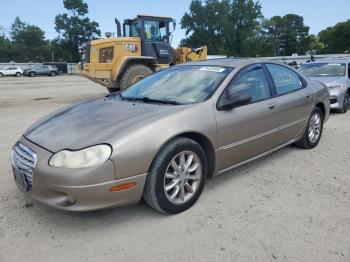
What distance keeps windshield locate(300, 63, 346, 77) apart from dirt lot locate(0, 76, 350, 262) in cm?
563

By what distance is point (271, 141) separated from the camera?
14.4 feet

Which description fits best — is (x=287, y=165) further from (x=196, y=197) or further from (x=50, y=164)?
(x=50, y=164)

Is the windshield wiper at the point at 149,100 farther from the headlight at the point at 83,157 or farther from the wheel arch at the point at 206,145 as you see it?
the headlight at the point at 83,157

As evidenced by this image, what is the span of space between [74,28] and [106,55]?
2742 inches

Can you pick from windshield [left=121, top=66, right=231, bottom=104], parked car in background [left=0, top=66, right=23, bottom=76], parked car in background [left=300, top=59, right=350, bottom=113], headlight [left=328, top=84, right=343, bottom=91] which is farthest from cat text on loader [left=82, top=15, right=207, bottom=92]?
parked car in background [left=0, top=66, right=23, bottom=76]

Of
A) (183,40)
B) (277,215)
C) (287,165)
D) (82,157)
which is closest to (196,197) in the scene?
(277,215)

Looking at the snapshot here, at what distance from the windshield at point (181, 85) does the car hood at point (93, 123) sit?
0.82ft

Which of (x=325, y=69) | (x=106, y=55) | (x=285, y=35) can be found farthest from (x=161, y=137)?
(x=285, y=35)

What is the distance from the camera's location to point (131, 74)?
11227mm

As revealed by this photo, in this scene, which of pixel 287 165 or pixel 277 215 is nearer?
pixel 277 215

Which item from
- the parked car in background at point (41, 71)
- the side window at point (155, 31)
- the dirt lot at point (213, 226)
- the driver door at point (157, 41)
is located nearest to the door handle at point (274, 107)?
the dirt lot at point (213, 226)

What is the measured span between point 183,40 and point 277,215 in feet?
276

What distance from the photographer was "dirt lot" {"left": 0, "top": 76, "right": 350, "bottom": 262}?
8.89 feet

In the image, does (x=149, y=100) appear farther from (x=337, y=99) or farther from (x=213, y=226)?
(x=337, y=99)
